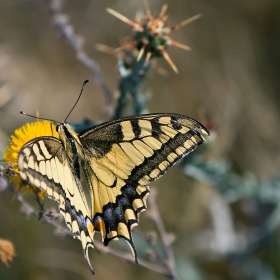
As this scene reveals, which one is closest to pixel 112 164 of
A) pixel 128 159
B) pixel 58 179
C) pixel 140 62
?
pixel 128 159

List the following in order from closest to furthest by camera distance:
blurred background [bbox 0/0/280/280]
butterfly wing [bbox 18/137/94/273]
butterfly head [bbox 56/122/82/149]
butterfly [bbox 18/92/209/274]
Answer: butterfly wing [bbox 18/137/94/273] → butterfly [bbox 18/92/209/274] → butterfly head [bbox 56/122/82/149] → blurred background [bbox 0/0/280/280]

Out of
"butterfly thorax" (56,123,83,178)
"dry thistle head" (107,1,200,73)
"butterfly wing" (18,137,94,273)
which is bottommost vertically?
"butterfly wing" (18,137,94,273)

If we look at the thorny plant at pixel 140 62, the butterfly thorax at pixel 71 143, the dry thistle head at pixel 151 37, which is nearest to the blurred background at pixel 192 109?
the thorny plant at pixel 140 62

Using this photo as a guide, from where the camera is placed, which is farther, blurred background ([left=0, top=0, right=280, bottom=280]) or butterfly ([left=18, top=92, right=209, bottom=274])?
blurred background ([left=0, top=0, right=280, bottom=280])

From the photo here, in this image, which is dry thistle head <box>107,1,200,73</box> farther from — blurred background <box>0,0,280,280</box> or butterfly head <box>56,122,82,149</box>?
blurred background <box>0,0,280,280</box>

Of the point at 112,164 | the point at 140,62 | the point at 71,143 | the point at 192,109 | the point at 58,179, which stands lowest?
the point at 58,179

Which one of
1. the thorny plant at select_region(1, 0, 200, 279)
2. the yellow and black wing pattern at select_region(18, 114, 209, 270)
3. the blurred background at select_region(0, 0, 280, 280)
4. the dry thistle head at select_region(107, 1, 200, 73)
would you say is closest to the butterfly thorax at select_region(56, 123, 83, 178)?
the yellow and black wing pattern at select_region(18, 114, 209, 270)

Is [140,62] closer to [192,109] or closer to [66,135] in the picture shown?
[66,135]
